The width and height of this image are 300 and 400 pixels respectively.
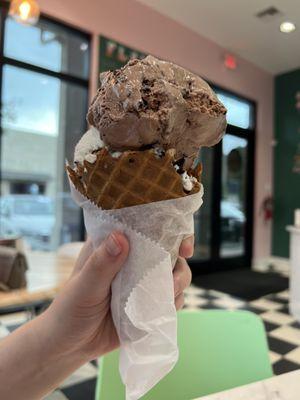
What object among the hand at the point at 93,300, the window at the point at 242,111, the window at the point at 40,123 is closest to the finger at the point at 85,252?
the hand at the point at 93,300

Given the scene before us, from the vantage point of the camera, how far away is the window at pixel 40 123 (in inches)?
146

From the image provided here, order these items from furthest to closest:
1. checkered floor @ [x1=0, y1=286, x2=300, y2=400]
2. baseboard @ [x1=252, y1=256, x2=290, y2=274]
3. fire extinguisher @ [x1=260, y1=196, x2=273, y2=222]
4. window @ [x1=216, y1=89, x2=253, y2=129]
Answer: fire extinguisher @ [x1=260, y1=196, x2=273, y2=222] → baseboard @ [x1=252, y1=256, x2=290, y2=274] → window @ [x1=216, y1=89, x2=253, y2=129] → checkered floor @ [x1=0, y1=286, x2=300, y2=400]

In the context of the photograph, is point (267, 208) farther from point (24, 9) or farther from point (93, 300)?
A: point (93, 300)

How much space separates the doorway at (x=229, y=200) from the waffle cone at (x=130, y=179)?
467cm

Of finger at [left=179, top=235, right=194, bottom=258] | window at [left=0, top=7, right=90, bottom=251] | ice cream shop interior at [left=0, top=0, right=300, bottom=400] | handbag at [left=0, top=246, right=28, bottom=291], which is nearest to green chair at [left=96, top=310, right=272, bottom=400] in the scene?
ice cream shop interior at [left=0, top=0, right=300, bottom=400]

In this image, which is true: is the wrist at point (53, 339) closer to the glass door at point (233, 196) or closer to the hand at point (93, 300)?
the hand at point (93, 300)

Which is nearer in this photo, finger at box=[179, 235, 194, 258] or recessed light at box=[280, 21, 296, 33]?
finger at box=[179, 235, 194, 258]

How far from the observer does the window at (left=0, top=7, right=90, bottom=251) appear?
3.70 metres

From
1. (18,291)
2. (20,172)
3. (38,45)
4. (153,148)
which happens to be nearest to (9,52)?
(38,45)

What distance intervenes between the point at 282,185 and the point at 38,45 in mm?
4695

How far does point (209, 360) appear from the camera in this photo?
102 cm

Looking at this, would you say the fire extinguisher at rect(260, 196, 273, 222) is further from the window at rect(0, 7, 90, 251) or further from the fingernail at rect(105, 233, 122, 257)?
the fingernail at rect(105, 233, 122, 257)

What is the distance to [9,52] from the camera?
140 inches

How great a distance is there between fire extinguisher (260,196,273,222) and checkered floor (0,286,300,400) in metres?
2.16
